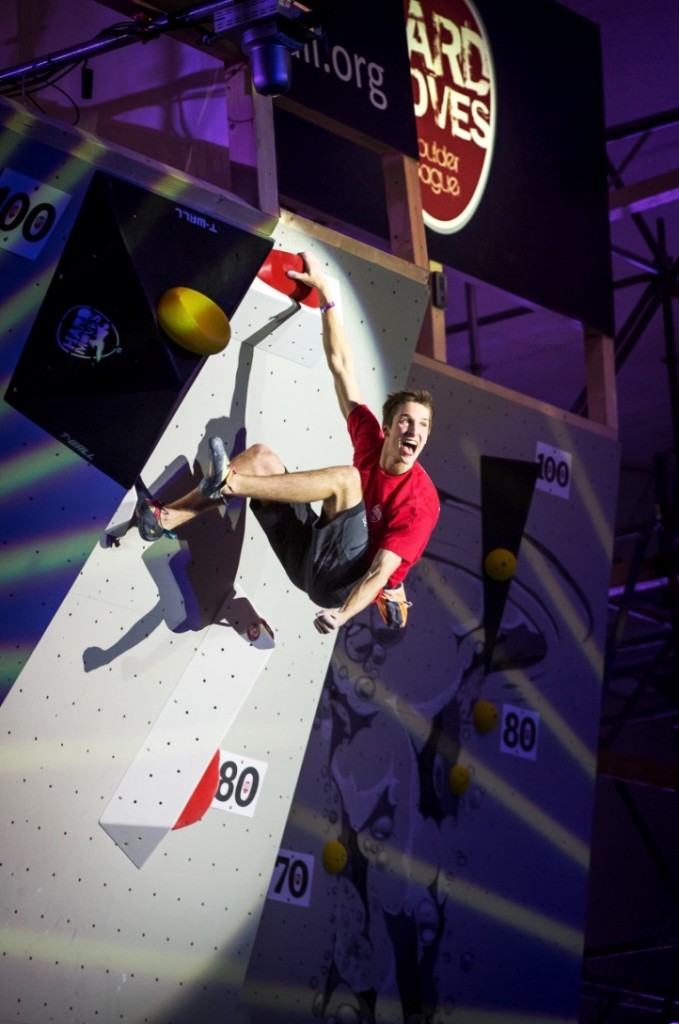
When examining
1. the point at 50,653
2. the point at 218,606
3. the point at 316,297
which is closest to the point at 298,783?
the point at 218,606

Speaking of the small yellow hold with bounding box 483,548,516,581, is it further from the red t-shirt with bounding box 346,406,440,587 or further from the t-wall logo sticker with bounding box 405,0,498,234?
the t-wall logo sticker with bounding box 405,0,498,234

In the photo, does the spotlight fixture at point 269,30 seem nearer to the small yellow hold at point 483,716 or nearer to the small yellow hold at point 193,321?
the small yellow hold at point 193,321

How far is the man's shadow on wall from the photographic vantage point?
466cm

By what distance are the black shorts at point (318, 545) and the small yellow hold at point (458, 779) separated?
3.66 feet

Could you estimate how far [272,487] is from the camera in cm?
489

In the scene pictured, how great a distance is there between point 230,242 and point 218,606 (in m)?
1.13

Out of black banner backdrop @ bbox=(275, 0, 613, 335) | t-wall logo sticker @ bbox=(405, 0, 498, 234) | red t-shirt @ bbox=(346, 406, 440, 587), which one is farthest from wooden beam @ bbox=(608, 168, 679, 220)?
red t-shirt @ bbox=(346, 406, 440, 587)

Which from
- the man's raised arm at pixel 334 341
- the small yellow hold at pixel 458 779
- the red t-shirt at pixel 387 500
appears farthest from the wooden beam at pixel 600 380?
the man's raised arm at pixel 334 341

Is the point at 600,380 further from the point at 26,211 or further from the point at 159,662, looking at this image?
the point at 26,211

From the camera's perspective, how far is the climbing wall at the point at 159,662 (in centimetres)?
435

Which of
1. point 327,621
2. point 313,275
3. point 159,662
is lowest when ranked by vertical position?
point 159,662

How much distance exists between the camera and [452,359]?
34.4 feet

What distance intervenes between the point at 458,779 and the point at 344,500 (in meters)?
1.42

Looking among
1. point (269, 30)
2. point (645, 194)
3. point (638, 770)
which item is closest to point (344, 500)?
point (269, 30)
